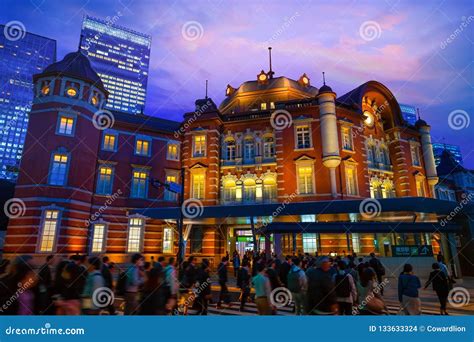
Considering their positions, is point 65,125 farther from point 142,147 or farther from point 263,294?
point 263,294

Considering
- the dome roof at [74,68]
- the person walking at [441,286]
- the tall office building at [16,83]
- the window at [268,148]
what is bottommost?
the person walking at [441,286]

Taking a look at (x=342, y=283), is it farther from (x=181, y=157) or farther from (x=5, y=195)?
(x=5, y=195)

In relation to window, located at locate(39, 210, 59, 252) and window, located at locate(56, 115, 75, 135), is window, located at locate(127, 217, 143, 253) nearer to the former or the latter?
window, located at locate(39, 210, 59, 252)

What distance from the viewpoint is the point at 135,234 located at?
23812 millimetres

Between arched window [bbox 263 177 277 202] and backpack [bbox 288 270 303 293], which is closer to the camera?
backpack [bbox 288 270 303 293]

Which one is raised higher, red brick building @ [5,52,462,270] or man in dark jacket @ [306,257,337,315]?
red brick building @ [5,52,462,270]

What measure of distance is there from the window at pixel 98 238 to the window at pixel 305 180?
51.9ft

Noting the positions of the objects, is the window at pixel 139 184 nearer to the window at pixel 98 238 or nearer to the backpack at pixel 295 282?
the window at pixel 98 238

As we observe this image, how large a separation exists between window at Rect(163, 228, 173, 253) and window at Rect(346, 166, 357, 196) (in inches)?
597

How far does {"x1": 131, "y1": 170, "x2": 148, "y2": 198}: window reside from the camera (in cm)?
2461

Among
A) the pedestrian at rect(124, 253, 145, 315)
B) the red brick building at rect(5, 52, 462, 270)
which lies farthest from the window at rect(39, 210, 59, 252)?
the pedestrian at rect(124, 253, 145, 315)

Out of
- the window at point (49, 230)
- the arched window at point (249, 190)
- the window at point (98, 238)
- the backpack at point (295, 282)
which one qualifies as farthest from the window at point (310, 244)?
the window at point (49, 230)

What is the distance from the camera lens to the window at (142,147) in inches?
1005
